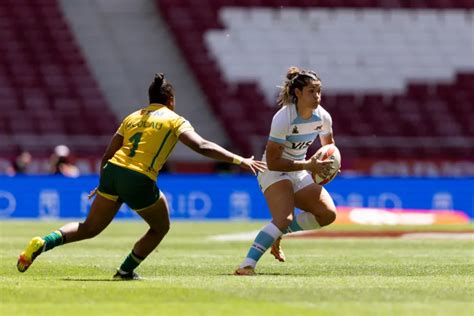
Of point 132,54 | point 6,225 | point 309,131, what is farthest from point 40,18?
point 309,131

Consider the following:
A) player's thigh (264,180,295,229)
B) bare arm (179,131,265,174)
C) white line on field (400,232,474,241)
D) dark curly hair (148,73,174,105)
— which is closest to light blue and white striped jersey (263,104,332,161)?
player's thigh (264,180,295,229)

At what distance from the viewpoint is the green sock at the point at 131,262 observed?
12883mm

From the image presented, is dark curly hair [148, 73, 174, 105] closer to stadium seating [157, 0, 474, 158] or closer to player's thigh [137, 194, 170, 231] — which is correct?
player's thigh [137, 194, 170, 231]

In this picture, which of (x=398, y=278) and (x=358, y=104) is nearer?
(x=398, y=278)

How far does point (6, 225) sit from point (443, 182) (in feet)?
36.7

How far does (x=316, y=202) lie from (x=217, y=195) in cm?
1660

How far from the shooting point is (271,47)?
4003cm

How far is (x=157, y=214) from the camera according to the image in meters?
12.8

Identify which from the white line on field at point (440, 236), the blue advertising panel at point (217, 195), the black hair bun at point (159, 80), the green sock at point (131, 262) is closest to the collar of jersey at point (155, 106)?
the black hair bun at point (159, 80)

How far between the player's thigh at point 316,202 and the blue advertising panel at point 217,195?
16048 mm

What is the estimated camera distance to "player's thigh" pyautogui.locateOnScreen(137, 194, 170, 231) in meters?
12.8

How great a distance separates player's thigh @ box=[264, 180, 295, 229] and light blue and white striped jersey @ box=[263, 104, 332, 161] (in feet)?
1.08

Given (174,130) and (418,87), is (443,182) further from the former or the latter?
(174,130)

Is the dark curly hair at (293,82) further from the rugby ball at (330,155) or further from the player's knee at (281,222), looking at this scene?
the player's knee at (281,222)
